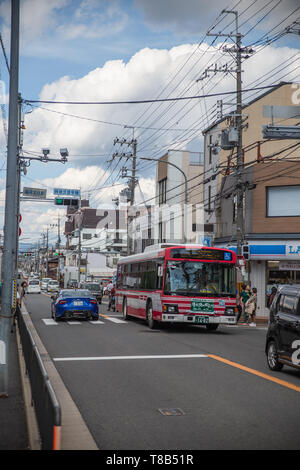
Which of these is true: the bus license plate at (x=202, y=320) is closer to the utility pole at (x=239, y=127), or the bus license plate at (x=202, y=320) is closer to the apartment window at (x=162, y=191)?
the utility pole at (x=239, y=127)

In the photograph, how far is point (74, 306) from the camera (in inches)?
1003

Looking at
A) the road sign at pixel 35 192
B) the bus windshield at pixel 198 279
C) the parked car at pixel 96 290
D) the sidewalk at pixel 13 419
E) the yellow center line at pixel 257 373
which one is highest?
the road sign at pixel 35 192

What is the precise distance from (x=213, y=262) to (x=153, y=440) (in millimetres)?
14302

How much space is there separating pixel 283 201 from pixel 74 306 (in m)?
13.6

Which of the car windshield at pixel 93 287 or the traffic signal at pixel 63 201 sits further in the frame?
the car windshield at pixel 93 287

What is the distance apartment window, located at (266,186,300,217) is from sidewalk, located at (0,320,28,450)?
23447 millimetres

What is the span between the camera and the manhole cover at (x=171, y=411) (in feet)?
25.8

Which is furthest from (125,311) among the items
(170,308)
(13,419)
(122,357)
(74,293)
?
(13,419)

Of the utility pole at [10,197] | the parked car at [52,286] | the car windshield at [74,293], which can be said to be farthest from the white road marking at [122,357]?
the parked car at [52,286]

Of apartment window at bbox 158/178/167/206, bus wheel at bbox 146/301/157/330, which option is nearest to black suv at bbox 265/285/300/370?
bus wheel at bbox 146/301/157/330

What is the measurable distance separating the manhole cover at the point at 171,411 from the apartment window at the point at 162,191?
4476cm

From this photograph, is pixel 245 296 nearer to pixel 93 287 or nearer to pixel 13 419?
pixel 13 419

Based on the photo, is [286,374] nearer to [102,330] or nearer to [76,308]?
[102,330]
